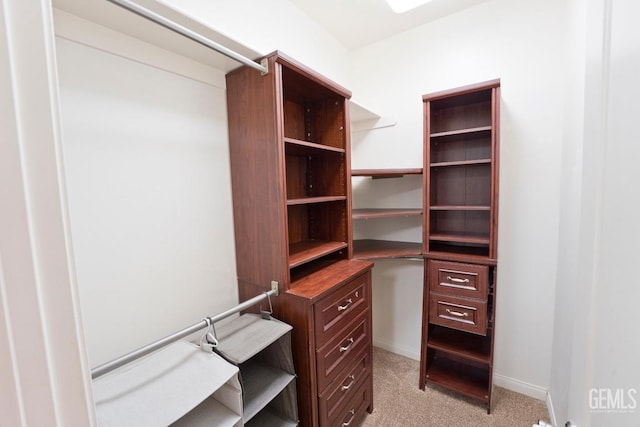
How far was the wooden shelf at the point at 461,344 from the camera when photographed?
6.00ft

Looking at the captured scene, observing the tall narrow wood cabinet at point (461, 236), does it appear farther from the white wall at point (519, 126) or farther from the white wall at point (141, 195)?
the white wall at point (141, 195)

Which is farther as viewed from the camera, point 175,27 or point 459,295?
point 459,295

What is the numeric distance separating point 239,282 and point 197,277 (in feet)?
0.84

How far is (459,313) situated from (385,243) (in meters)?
0.80

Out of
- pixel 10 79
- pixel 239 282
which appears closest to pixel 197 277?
pixel 239 282

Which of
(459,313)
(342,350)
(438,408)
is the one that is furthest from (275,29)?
(438,408)

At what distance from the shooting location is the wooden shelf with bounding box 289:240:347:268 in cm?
145

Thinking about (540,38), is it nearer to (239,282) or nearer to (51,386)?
(239,282)

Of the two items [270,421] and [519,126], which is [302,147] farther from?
[519,126]

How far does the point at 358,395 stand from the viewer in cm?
167

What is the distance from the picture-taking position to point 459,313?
1.81 meters

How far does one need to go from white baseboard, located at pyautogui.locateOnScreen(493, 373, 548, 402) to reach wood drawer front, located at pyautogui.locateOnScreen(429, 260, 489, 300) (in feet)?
2.86
